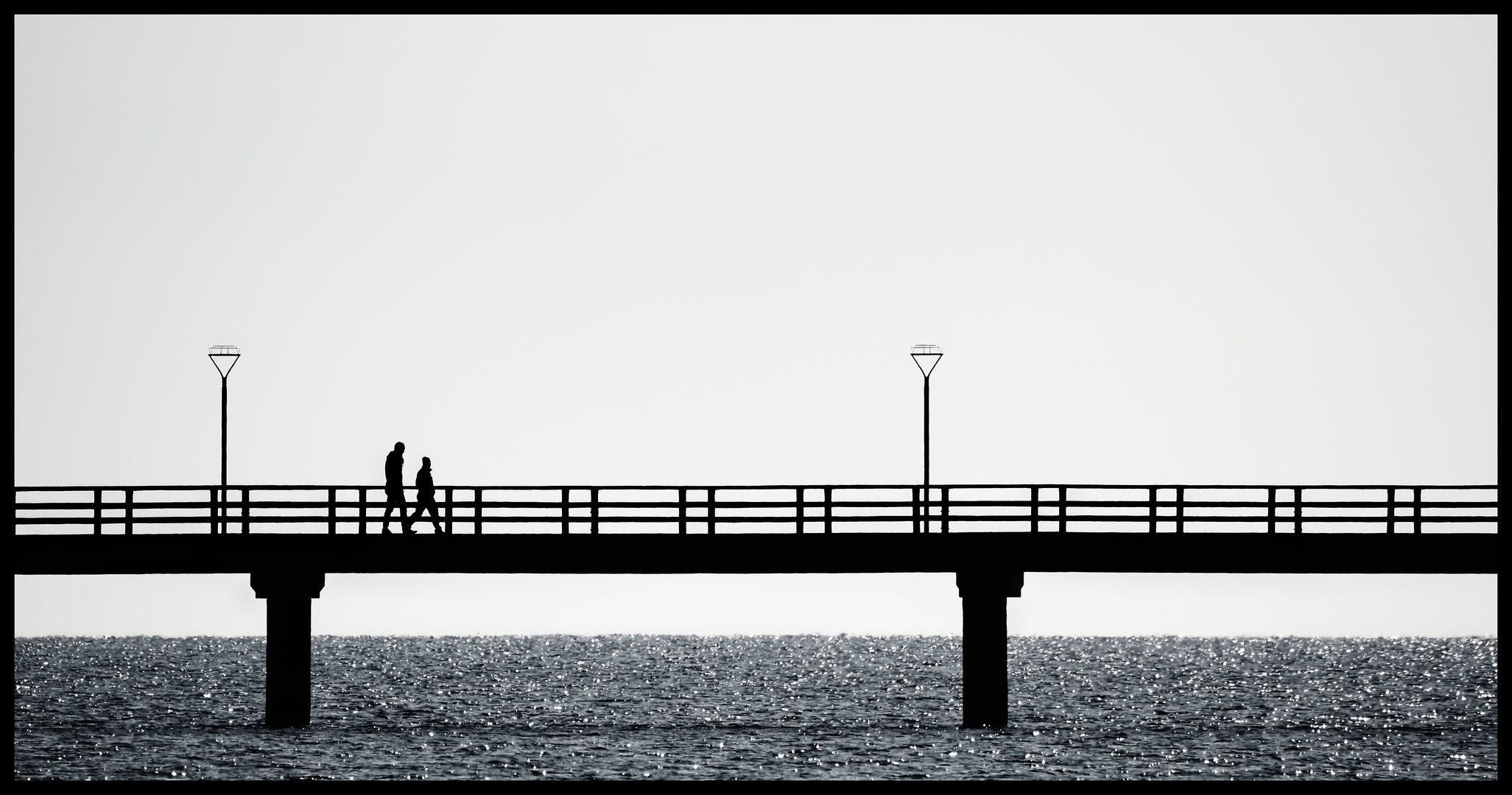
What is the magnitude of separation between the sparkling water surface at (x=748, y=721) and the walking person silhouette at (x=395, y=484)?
11.5 feet

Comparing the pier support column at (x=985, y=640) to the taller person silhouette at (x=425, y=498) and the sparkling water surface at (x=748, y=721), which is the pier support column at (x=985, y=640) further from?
the taller person silhouette at (x=425, y=498)

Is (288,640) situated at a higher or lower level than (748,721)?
higher

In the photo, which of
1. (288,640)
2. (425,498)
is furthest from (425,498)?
(288,640)

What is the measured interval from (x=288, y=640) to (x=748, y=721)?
1447cm

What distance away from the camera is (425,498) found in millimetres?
25547

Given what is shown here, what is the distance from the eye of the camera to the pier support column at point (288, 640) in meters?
27.2

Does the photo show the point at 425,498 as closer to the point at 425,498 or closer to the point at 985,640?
the point at 425,498

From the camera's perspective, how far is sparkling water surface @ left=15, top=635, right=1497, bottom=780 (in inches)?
1111

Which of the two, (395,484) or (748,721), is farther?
(748,721)

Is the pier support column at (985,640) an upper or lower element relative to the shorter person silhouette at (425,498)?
lower

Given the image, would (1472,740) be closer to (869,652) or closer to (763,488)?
(763,488)

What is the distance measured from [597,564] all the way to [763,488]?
2.36 m

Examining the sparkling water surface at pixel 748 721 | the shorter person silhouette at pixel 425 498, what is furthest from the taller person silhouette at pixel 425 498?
the sparkling water surface at pixel 748 721
